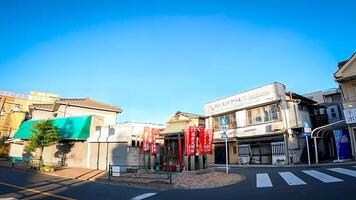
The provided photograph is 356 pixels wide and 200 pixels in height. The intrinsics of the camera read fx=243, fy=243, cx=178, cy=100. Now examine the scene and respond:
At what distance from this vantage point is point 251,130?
94.4 ft

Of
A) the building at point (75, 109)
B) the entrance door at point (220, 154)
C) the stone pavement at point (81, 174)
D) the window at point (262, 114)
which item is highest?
the building at point (75, 109)

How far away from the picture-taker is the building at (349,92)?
2019 centimetres

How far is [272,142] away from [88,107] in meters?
25.2

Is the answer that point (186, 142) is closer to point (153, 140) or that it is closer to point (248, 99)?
point (153, 140)

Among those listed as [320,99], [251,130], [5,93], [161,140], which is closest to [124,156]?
[161,140]

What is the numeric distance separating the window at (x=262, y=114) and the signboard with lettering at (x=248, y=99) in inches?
30.8

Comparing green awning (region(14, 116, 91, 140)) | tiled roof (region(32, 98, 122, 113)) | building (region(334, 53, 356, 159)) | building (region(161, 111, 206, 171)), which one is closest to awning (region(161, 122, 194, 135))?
building (region(161, 111, 206, 171))

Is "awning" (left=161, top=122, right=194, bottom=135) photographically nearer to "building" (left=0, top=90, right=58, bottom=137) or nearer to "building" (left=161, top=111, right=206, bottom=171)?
"building" (left=161, top=111, right=206, bottom=171)

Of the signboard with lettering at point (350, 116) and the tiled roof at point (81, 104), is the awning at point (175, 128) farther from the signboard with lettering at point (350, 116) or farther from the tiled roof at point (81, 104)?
the tiled roof at point (81, 104)

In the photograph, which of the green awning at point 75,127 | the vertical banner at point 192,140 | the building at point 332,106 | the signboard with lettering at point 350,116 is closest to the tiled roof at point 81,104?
the green awning at point 75,127

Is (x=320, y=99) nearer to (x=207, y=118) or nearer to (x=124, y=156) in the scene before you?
(x=207, y=118)

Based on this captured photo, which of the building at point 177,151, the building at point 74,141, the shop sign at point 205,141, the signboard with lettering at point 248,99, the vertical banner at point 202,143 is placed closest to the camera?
the building at point 177,151

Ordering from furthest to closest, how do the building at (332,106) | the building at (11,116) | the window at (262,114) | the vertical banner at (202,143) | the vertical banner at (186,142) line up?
1. the building at (11,116)
2. the building at (332,106)
3. the window at (262,114)
4. the vertical banner at (202,143)
5. the vertical banner at (186,142)

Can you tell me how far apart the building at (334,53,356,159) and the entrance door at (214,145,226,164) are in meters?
14.1
